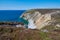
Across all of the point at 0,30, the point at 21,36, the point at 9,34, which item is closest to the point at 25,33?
the point at 21,36

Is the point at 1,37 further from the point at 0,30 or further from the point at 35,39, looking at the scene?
the point at 35,39

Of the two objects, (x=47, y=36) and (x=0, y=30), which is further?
(x=0, y=30)

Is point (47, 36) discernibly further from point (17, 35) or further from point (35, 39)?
point (17, 35)

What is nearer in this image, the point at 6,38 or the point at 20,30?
the point at 6,38

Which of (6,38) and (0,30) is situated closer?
(6,38)

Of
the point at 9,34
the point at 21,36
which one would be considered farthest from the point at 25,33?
the point at 9,34

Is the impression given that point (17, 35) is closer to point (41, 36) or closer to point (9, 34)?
point (9, 34)

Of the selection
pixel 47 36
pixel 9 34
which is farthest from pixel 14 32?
pixel 47 36
